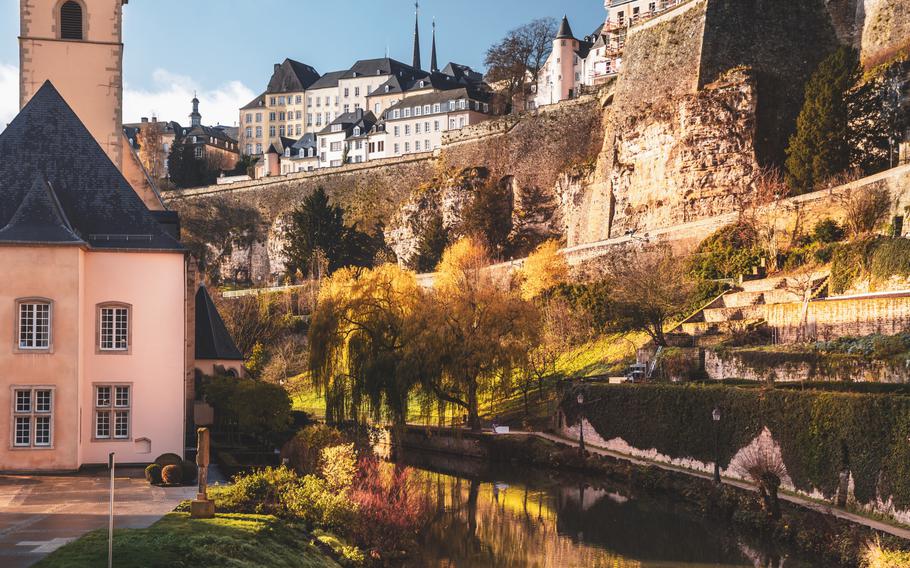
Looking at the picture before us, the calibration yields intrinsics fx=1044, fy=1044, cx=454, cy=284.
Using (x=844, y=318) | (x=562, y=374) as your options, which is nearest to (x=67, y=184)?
(x=844, y=318)

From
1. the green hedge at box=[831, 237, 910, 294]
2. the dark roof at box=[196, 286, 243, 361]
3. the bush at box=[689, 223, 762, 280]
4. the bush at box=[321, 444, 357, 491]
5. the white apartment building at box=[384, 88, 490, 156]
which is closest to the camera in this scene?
the bush at box=[321, 444, 357, 491]

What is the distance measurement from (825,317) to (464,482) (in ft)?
38.5

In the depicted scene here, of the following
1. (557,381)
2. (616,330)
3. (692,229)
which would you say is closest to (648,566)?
(557,381)

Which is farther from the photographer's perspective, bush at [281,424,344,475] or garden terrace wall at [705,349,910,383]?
garden terrace wall at [705,349,910,383]

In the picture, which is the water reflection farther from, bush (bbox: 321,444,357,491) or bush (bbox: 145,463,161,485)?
bush (bbox: 145,463,161,485)

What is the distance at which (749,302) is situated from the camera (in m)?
37.8

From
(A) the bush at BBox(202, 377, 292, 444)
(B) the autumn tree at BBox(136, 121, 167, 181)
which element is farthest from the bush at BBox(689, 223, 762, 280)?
(B) the autumn tree at BBox(136, 121, 167, 181)

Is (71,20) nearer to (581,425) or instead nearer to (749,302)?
(581,425)

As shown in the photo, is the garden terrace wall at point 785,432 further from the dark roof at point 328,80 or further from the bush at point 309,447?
the dark roof at point 328,80

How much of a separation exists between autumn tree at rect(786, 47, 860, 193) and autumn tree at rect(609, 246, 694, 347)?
21.4 ft

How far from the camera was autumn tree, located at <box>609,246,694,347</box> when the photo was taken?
1544 inches

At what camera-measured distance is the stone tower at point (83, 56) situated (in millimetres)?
31750

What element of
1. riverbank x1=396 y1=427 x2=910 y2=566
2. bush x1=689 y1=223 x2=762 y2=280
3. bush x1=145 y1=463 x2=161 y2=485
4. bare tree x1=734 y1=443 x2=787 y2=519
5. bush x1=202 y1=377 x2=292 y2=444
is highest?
bush x1=689 y1=223 x2=762 y2=280

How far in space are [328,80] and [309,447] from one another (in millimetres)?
90786
